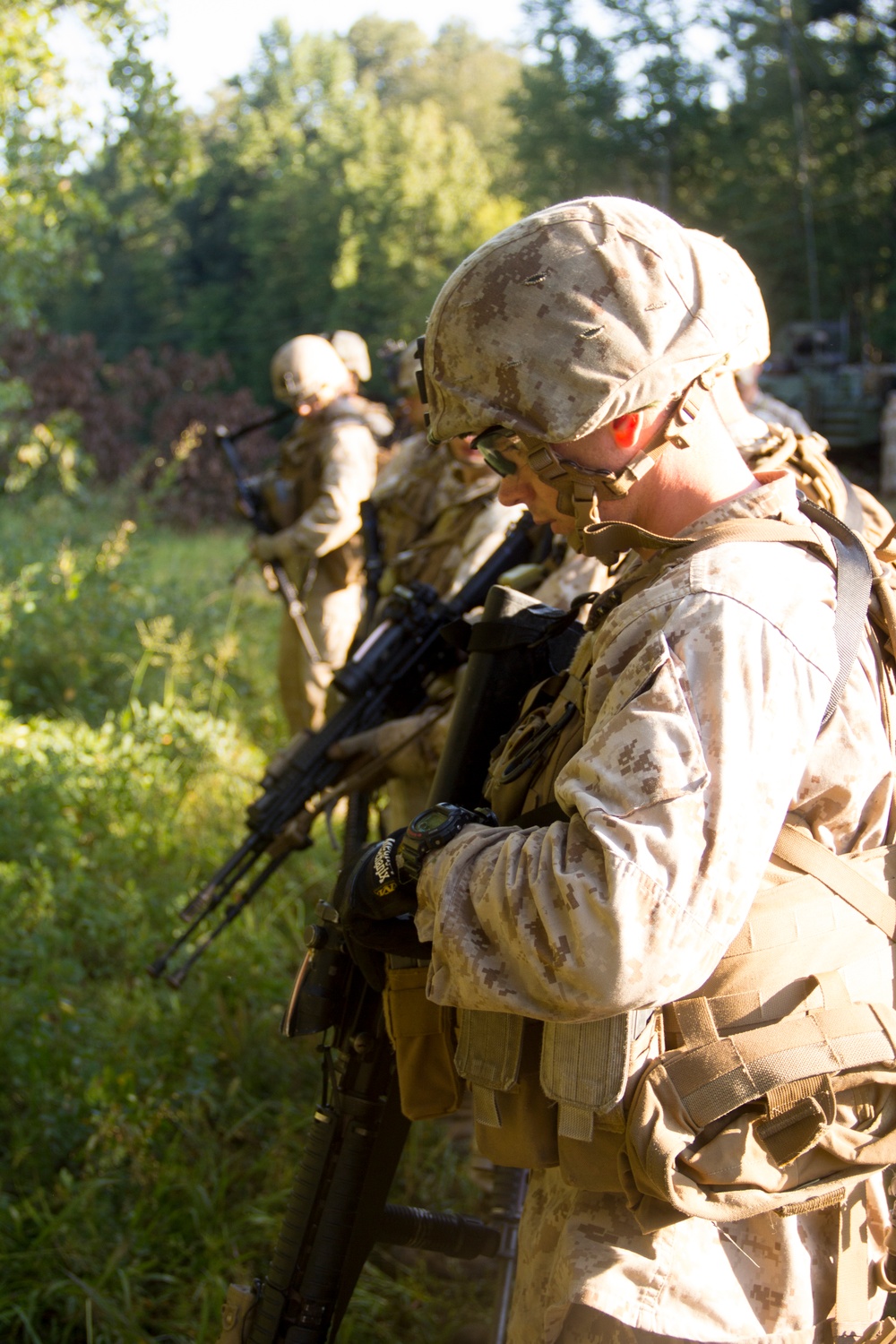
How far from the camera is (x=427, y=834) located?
139cm

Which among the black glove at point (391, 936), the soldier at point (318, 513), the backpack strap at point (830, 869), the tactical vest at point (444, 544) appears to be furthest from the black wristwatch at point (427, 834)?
the soldier at point (318, 513)

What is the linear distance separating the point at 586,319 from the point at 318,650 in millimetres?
4249

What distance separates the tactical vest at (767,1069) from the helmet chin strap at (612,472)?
13 cm

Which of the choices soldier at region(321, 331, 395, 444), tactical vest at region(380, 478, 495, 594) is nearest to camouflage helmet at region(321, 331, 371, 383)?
soldier at region(321, 331, 395, 444)

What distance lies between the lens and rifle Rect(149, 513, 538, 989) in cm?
286

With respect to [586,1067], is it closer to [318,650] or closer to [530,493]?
[530,493]

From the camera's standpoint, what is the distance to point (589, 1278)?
1.36 meters

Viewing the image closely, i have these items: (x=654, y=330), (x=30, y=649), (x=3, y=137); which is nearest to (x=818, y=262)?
(x=3, y=137)

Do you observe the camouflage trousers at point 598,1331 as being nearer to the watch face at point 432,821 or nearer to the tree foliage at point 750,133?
the watch face at point 432,821

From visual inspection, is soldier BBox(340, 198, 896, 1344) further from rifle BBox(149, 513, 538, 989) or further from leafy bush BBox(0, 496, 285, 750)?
leafy bush BBox(0, 496, 285, 750)

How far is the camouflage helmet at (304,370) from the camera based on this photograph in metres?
5.31

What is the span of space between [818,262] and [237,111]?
25.8 meters

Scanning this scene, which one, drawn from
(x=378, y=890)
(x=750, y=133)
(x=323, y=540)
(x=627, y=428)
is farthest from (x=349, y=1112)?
(x=750, y=133)

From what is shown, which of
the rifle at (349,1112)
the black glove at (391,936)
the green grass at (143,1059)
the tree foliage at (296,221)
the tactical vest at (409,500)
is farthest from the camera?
the tree foliage at (296,221)
